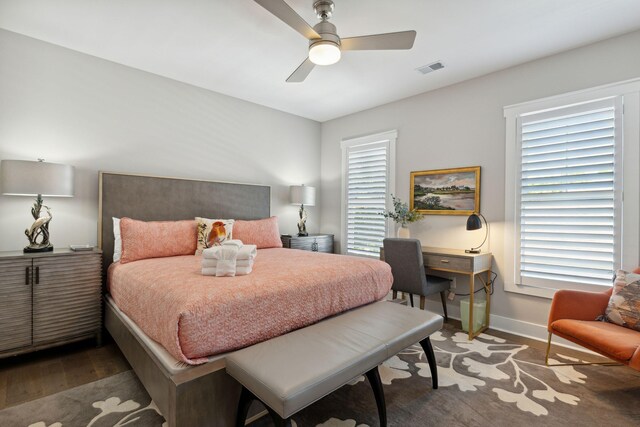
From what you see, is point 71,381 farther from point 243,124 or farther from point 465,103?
point 465,103

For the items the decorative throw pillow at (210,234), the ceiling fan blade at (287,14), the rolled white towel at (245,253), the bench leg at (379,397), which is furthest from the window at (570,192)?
the decorative throw pillow at (210,234)

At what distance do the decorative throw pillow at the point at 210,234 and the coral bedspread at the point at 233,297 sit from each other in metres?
0.49

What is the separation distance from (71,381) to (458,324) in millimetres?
3586

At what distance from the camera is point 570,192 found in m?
2.90

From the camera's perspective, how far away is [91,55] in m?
3.16

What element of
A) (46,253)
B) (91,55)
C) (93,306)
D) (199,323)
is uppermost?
(91,55)

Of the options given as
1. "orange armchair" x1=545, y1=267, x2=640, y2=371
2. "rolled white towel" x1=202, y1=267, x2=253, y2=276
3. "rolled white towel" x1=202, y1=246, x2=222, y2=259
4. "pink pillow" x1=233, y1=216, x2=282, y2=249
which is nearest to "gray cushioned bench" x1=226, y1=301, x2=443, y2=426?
"rolled white towel" x1=202, y1=267, x2=253, y2=276

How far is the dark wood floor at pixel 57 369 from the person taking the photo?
2.16 meters

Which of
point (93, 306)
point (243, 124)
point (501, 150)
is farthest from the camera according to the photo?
point (243, 124)

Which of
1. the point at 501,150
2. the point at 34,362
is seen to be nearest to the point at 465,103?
the point at 501,150

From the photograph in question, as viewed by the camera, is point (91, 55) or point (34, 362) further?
point (91, 55)

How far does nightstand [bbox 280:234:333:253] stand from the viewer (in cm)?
440

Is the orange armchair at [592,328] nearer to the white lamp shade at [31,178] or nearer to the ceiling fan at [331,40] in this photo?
the ceiling fan at [331,40]

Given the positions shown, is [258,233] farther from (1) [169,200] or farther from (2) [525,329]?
(2) [525,329]
